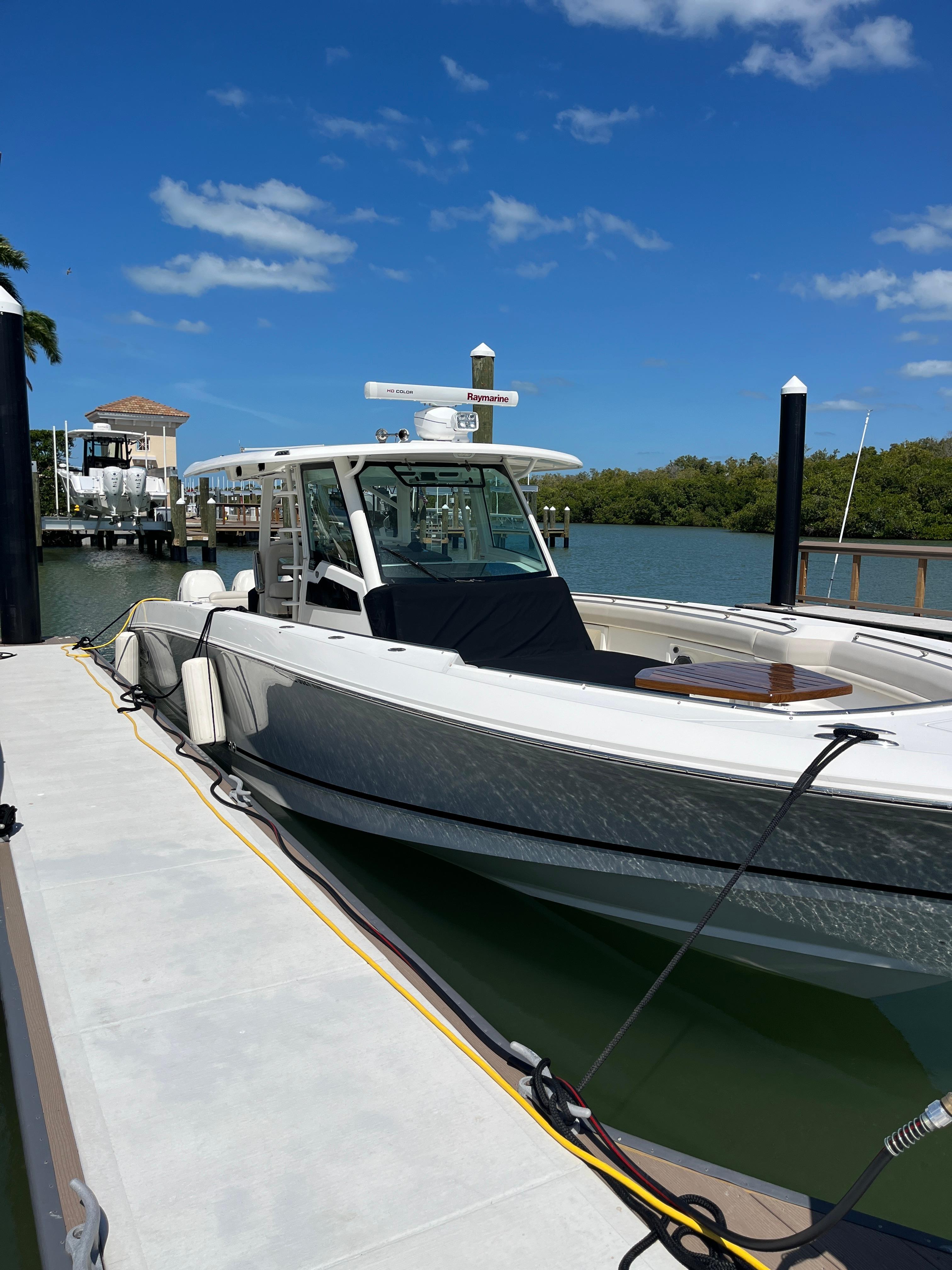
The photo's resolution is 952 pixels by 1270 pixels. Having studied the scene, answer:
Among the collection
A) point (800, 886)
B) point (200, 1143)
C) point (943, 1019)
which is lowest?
point (943, 1019)

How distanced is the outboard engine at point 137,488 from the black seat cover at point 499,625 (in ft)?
90.2

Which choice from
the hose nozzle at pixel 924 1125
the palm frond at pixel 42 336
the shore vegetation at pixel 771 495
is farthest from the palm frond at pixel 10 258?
the hose nozzle at pixel 924 1125

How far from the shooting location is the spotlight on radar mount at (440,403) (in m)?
5.32

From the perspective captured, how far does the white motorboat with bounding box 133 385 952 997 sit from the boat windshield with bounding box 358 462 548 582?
1cm

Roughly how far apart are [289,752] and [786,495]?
5.71 metres

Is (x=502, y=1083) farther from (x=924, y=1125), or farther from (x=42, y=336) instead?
(x=42, y=336)

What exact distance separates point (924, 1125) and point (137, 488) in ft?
103

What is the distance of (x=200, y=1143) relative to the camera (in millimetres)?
2029

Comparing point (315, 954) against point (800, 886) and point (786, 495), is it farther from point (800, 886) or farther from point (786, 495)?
point (786, 495)

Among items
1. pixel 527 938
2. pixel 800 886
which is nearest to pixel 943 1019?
pixel 800 886

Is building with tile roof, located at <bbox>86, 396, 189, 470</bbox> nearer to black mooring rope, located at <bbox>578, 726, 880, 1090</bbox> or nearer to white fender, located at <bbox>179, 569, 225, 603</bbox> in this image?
white fender, located at <bbox>179, 569, 225, 603</bbox>

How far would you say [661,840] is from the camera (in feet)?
10.4

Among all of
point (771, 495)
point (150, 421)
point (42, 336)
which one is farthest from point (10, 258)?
point (771, 495)

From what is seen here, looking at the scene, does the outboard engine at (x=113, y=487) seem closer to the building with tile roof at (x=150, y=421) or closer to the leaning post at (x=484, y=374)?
the building with tile roof at (x=150, y=421)
